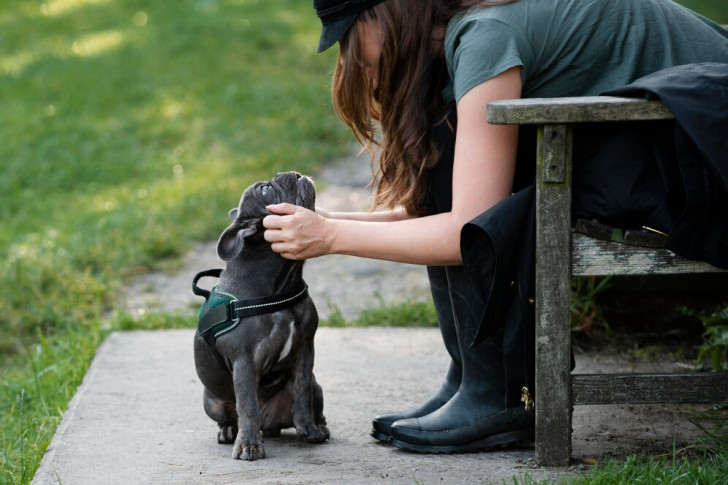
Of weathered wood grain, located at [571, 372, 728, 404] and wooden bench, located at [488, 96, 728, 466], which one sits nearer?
wooden bench, located at [488, 96, 728, 466]

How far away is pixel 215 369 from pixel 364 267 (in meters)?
2.63

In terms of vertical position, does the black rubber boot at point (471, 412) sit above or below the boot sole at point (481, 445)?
Answer: above

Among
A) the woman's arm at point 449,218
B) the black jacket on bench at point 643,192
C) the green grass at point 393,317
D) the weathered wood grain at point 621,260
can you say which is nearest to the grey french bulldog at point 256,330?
the woman's arm at point 449,218

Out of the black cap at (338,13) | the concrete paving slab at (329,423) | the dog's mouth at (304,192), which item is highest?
the black cap at (338,13)

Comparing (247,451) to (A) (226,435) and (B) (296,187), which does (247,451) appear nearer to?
(A) (226,435)

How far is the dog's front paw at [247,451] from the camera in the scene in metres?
2.86

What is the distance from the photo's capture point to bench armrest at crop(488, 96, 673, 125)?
8.17ft

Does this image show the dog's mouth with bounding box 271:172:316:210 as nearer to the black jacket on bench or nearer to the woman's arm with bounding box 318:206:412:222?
the woman's arm with bounding box 318:206:412:222

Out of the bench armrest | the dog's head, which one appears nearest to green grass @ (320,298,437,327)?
the dog's head

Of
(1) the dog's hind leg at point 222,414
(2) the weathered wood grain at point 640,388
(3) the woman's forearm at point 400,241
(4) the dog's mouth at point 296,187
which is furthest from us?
(1) the dog's hind leg at point 222,414

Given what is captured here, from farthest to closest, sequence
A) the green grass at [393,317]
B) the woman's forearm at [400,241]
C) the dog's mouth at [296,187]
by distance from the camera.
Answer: the green grass at [393,317]
the dog's mouth at [296,187]
the woman's forearm at [400,241]

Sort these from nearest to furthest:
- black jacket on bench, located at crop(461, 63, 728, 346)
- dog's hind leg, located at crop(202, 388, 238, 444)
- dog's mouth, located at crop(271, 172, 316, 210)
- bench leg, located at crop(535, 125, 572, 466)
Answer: black jacket on bench, located at crop(461, 63, 728, 346) < bench leg, located at crop(535, 125, 572, 466) < dog's mouth, located at crop(271, 172, 316, 210) < dog's hind leg, located at crop(202, 388, 238, 444)

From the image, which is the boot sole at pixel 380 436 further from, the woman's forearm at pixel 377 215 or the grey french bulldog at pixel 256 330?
the woman's forearm at pixel 377 215

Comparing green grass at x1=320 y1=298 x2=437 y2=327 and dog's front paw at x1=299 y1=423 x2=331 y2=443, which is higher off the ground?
green grass at x1=320 y1=298 x2=437 y2=327
